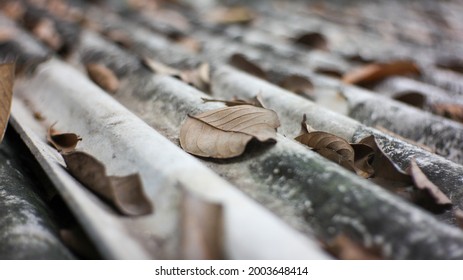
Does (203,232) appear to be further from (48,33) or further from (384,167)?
(48,33)

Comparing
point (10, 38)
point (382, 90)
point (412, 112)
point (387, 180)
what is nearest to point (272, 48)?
point (382, 90)

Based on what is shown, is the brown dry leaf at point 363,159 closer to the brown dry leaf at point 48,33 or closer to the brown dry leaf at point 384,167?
the brown dry leaf at point 384,167

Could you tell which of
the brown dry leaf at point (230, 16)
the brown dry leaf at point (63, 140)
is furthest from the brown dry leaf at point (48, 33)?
the brown dry leaf at point (230, 16)

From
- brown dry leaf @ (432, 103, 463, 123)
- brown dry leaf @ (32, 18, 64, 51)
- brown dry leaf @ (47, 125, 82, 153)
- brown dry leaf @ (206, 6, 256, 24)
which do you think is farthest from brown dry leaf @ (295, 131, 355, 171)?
brown dry leaf @ (206, 6, 256, 24)

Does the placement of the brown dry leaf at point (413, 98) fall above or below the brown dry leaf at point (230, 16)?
below

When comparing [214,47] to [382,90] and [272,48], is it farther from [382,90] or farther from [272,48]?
[382,90]

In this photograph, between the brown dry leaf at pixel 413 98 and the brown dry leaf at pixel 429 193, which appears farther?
the brown dry leaf at pixel 413 98

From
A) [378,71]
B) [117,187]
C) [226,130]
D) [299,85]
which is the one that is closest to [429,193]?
[226,130]
